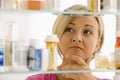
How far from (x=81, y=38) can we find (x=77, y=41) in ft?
0.07

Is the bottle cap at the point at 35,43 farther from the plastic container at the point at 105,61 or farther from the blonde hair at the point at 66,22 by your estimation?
the plastic container at the point at 105,61

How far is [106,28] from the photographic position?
3.69 ft

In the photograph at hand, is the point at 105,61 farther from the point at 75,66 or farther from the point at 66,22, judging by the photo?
the point at 66,22

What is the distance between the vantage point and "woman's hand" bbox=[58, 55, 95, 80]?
42.5 inches

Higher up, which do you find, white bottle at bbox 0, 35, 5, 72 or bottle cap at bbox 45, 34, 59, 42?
bottle cap at bbox 45, 34, 59, 42

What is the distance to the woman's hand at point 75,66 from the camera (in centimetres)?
108

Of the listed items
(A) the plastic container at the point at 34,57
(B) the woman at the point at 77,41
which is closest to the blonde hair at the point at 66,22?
(B) the woman at the point at 77,41

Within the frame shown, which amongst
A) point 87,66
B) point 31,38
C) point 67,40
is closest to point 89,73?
point 87,66

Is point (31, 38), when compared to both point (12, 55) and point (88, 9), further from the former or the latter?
point (88, 9)

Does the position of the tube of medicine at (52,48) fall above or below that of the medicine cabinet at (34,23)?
below

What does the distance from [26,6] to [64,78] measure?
0.33 meters

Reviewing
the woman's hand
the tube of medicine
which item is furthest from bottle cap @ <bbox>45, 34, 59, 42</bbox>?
the woman's hand

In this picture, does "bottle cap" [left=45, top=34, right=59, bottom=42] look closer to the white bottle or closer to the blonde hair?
the blonde hair

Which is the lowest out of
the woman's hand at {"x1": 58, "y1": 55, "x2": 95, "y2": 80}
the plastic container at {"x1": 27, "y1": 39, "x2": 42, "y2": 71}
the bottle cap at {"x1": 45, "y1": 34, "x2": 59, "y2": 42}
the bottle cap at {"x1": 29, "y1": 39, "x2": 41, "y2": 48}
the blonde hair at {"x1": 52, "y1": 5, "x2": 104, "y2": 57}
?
the woman's hand at {"x1": 58, "y1": 55, "x2": 95, "y2": 80}
